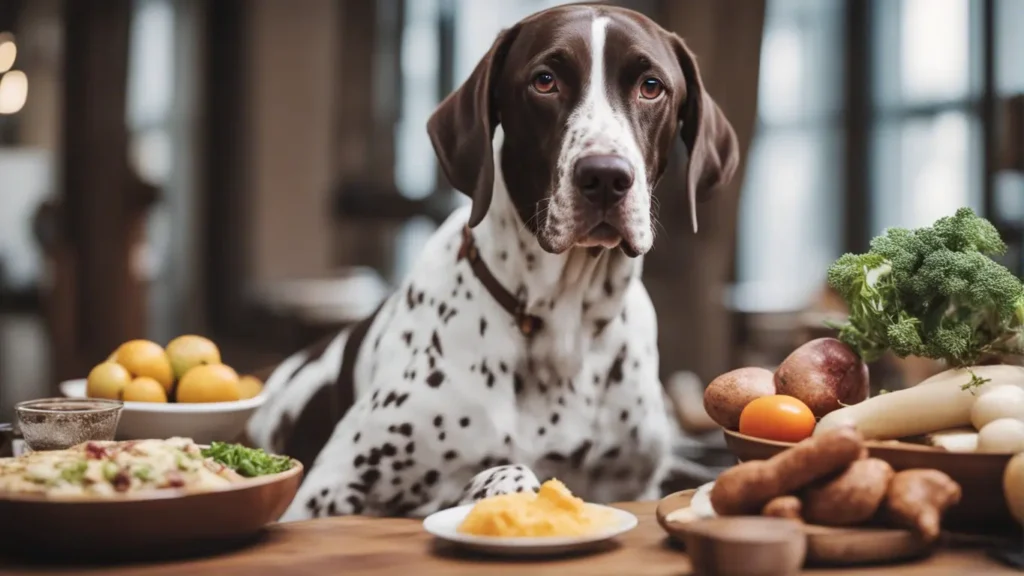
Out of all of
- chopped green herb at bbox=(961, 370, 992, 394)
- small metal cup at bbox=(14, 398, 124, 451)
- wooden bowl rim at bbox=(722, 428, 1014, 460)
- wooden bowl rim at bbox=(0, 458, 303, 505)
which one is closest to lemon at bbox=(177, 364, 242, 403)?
small metal cup at bbox=(14, 398, 124, 451)

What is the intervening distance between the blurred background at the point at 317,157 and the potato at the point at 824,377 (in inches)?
190

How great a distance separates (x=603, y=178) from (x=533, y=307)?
37 cm

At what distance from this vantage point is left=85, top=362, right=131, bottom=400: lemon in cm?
192

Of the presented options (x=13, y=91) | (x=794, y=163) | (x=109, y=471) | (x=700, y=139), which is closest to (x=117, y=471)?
(x=109, y=471)

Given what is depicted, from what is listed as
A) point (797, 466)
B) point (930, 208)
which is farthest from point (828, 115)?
point (797, 466)

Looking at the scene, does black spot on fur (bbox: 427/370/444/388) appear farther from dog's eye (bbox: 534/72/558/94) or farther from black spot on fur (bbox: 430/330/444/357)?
dog's eye (bbox: 534/72/558/94)

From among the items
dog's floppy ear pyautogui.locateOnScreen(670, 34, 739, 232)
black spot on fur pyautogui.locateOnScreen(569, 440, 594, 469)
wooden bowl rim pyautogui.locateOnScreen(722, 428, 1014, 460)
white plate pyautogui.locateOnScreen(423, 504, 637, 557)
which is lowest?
black spot on fur pyautogui.locateOnScreen(569, 440, 594, 469)

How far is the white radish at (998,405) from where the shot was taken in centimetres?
149

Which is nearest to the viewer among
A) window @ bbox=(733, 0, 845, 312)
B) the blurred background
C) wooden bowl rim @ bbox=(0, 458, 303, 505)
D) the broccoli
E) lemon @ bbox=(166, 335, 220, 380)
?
wooden bowl rim @ bbox=(0, 458, 303, 505)

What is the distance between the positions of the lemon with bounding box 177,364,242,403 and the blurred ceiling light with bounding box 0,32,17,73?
617 cm

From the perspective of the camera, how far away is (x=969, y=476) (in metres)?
1.45

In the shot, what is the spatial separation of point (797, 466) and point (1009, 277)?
1.67 feet

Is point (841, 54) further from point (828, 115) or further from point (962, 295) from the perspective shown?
point (962, 295)

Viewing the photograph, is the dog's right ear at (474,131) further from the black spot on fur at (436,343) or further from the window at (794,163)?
the window at (794,163)
